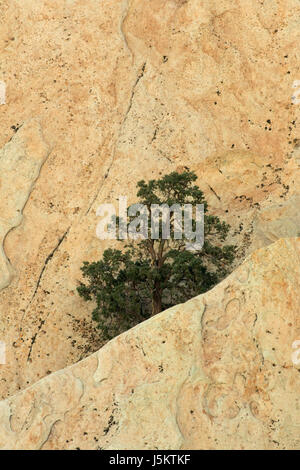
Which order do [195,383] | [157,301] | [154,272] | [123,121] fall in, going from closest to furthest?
[195,383], [154,272], [157,301], [123,121]

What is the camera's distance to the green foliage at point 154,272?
30.5m

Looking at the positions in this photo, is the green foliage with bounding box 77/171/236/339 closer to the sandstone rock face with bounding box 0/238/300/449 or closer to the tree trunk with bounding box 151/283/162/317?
the tree trunk with bounding box 151/283/162/317

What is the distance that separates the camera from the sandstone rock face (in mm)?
23984

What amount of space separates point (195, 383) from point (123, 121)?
12303mm

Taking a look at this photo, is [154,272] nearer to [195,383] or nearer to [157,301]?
[157,301]

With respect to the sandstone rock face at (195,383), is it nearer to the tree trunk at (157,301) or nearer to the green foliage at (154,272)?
the green foliage at (154,272)

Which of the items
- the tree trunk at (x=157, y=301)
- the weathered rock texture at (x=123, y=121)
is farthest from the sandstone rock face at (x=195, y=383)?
the weathered rock texture at (x=123, y=121)

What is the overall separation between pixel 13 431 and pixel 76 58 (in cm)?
1464

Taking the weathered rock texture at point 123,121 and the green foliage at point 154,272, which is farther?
the weathered rock texture at point 123,121

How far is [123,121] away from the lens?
34.3 meters

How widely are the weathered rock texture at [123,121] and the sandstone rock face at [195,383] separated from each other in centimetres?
687

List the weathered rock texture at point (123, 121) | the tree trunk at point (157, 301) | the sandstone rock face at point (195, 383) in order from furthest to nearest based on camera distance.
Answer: the weathered rock texture at point (123, 121)
the tree trunk at point (157, 301)
the sandstone rock face at point (195, 383)

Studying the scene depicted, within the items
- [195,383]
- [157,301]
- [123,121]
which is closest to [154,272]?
[157,301]
